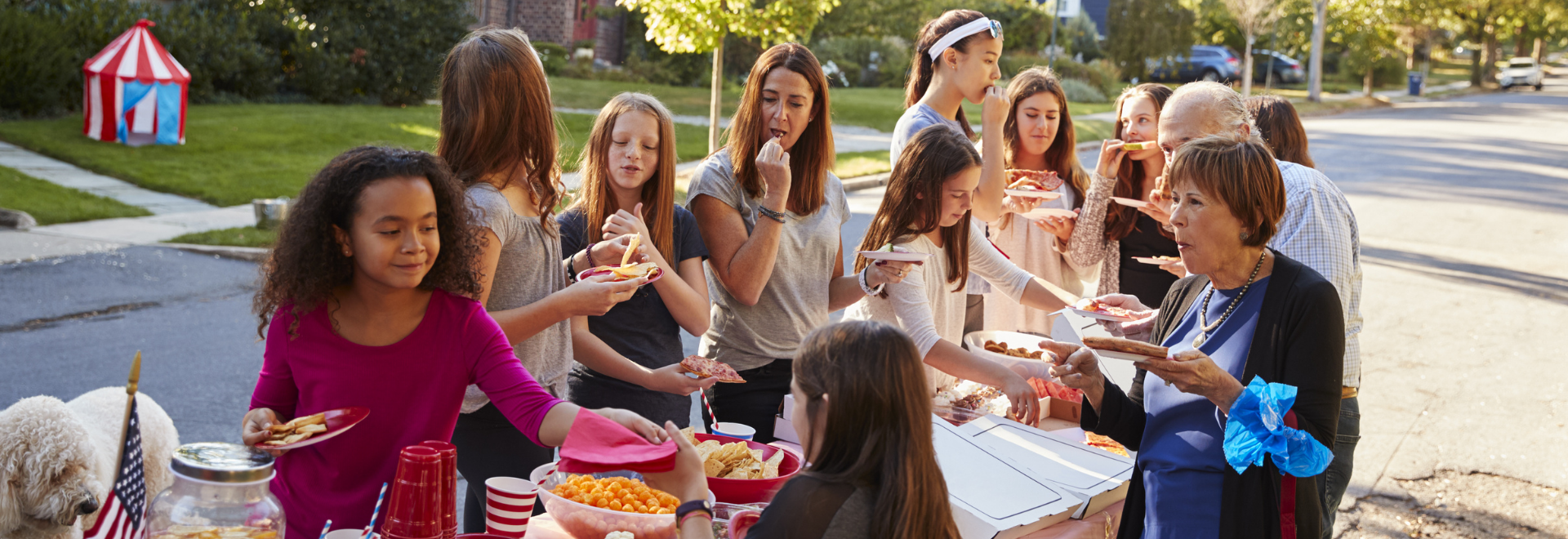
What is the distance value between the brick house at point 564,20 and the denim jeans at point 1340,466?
2456cm

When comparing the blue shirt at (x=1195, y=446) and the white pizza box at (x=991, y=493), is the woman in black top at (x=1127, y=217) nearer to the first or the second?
the white pizza box at (x=991, y=493)

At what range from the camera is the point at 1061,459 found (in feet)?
10.2

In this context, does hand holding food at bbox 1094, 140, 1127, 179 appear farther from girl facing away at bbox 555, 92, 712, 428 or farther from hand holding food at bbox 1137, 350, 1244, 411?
hand holding food at bbox 1137, 350, 1244, 411

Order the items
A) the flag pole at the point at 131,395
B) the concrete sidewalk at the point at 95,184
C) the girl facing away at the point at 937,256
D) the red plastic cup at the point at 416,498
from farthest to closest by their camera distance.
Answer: the concrete sidewalk at the point at 95,184 → the girl facing away at the point at 937,256 → the red plastic cup at the point at 416,498 → the flag pole at the point at 131,395

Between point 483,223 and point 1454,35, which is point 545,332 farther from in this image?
point 1454,35

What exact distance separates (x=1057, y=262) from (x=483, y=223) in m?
2.90

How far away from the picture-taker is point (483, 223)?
265 cm

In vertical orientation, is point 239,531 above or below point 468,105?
below

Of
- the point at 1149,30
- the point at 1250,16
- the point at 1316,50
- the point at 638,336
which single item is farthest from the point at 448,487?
the point at 1316,50

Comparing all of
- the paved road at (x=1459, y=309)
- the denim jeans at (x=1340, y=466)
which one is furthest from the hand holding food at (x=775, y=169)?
the paved road at (x=1459, y=309)

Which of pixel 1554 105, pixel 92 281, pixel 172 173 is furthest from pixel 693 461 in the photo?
pixel 1554 105

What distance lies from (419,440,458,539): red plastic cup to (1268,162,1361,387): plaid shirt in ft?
7.65

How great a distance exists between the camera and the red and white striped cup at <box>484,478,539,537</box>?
226 centimetres

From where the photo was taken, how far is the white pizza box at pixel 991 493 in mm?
2613
